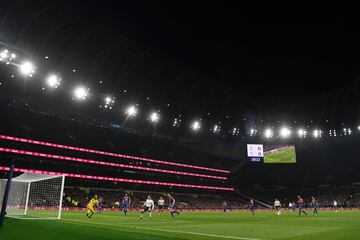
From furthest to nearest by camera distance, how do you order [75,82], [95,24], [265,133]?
[265,133] < [75,82] < [95,24]

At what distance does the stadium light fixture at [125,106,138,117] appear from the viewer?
197 ft

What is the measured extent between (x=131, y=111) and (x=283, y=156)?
36171mm

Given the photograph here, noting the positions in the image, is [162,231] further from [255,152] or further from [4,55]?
[255,152]

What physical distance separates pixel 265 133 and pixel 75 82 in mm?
48566

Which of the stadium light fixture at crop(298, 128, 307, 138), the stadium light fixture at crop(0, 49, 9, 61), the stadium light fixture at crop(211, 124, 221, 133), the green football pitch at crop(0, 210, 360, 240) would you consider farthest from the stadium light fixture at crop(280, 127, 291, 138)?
the stadium light fixture at crop(0, 49, 9, 61)

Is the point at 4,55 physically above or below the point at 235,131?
below

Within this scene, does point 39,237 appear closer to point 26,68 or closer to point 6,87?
point 26,68

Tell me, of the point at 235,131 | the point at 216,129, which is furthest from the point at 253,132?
the point at 216,129

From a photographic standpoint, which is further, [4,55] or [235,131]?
[235,131]

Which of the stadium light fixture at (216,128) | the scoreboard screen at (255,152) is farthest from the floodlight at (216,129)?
the scoreboard screen at (255,152)

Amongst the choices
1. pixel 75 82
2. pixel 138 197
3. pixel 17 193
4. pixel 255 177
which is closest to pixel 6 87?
pixel 75 82

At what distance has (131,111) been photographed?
Answer: 60438 mm

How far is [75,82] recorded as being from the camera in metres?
50.7

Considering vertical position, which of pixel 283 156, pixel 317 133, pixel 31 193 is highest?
pixel 317 133
